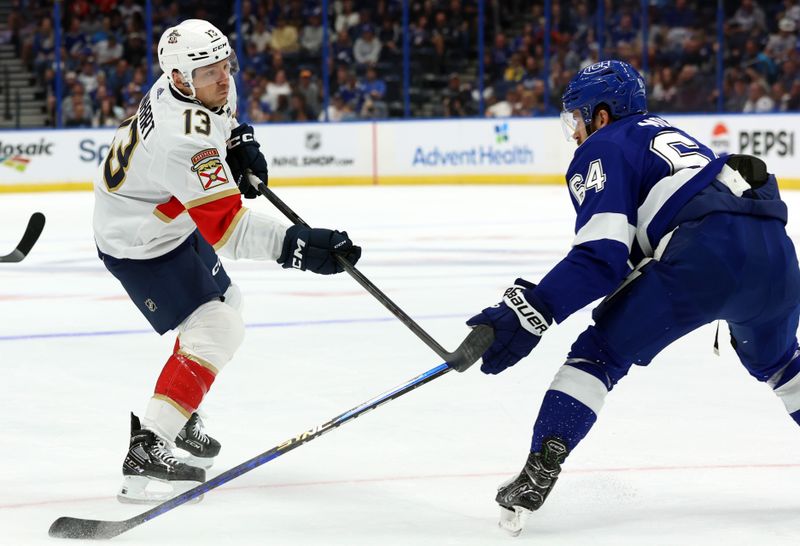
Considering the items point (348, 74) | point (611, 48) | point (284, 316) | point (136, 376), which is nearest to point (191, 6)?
point (348, 74)

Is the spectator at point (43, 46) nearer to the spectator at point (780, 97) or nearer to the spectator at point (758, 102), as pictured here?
the spectator at point (758, 102)

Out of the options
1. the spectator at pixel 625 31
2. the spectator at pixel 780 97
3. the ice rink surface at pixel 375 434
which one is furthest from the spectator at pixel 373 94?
the ice rink surface at pixel 375 434

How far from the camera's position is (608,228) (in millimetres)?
2635

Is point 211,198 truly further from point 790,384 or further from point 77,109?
point 77,109

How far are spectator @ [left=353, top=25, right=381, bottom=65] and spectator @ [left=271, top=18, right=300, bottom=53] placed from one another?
0.75m

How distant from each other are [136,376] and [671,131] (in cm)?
242

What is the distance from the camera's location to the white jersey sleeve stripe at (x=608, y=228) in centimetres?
263

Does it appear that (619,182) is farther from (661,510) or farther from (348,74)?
(348,74)

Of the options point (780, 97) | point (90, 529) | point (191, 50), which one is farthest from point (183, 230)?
point (780, 97)

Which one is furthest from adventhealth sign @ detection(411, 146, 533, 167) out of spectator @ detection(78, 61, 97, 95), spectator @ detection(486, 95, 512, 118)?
spectator @ detection(78, 61, 97, 95)

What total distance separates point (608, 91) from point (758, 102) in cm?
1150

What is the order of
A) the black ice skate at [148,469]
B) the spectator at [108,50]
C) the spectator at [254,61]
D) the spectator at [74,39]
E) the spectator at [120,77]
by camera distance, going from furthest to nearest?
1. the spectator at [254,61]
2. the spectator at [108,50]
3. the spectator at [74,39]
4. the spectator at [120,77]
5. the black ice skate at [148,469]

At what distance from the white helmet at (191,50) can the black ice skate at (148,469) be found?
841 millimetres

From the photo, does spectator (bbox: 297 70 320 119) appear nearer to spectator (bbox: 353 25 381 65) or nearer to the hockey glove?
spectator (bbox: 353 25 381 65)
